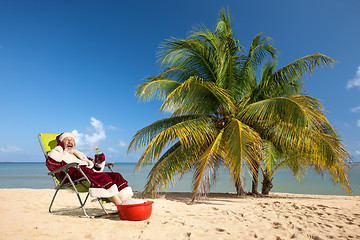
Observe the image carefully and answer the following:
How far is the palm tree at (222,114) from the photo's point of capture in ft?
18.0

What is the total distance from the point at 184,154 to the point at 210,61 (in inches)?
105

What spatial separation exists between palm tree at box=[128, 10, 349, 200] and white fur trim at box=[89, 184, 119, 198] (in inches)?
69.6

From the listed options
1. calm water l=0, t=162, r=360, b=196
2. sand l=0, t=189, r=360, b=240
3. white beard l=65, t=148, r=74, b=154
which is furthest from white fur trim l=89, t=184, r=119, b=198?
calm water l=0, t=162, r=360, b=196

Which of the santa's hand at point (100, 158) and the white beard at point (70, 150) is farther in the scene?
the santa's hand at point (100, 158)

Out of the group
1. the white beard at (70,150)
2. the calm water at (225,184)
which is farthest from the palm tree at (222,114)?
the white beard at (70,150)

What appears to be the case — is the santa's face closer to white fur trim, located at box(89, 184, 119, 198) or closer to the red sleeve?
the red sleeve

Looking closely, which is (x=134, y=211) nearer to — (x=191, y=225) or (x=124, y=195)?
(x=124, y=195)

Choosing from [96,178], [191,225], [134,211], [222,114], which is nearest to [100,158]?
[96,178]

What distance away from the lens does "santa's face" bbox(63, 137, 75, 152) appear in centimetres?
432

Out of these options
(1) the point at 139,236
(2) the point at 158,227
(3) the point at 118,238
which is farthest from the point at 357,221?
(3) the point at 118,238

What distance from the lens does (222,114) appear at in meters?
7.06

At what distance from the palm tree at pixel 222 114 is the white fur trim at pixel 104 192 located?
1.77 metres

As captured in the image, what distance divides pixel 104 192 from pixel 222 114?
4162 millimetres

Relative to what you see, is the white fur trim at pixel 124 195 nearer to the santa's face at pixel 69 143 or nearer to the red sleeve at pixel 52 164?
the red sleeve at pixel 52 164
